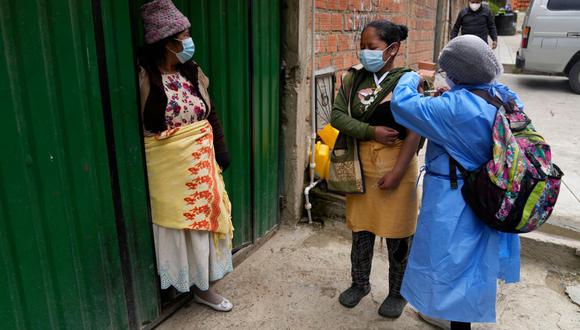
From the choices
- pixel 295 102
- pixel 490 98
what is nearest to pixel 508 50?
pixel 295 102

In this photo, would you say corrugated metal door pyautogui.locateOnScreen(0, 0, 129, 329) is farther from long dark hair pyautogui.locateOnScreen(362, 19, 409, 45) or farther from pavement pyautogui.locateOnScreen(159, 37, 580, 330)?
long dark hair pyautogui.locateOnScreen(362, 19, 409, 45)

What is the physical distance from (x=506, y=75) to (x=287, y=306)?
31.3 feet

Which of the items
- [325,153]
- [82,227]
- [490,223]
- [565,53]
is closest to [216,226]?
[82,227]

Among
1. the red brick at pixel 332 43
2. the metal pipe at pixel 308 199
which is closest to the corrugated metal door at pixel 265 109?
the metal pipe at pixel 308 199

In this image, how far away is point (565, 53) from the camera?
805cm

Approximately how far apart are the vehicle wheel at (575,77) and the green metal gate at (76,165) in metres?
7.78

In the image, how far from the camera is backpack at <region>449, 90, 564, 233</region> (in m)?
1.83

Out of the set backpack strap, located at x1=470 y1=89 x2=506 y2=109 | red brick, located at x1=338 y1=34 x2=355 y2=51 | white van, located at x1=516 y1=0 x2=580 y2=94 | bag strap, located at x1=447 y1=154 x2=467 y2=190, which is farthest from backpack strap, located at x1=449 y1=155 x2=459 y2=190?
white van, located at x1=516 y1=0 x2=580 y2=94

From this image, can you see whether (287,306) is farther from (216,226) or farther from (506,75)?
(506,75)

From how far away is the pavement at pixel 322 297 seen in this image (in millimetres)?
2684

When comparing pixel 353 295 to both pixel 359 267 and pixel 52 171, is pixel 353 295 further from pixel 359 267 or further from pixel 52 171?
pixel 52 171

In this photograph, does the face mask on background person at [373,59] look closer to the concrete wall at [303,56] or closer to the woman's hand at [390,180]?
the woman's hand at [390,180]

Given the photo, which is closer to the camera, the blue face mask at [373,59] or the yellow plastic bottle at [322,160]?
the blue face mask at [373,59]

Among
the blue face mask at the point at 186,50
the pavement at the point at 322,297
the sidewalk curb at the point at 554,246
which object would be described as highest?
the blue face mask at the point at 186,50
